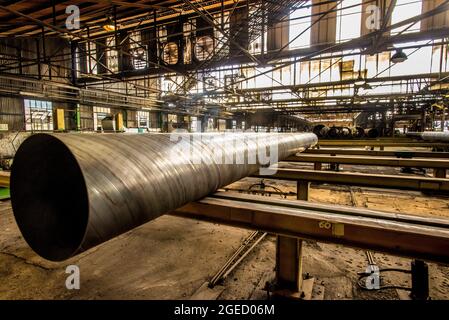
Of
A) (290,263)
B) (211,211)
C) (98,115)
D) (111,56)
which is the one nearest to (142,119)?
(98,115)

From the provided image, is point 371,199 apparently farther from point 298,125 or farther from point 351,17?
point 298,125

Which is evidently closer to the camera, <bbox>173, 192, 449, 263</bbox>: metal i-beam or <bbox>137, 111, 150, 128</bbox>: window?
<bbox>173, 192, 449, 263</bbox>: metal i-beam

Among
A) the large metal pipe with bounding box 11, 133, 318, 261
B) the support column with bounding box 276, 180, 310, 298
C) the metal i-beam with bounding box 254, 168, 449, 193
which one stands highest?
the large metal pipe with bounding box 11, 133, 318, 261

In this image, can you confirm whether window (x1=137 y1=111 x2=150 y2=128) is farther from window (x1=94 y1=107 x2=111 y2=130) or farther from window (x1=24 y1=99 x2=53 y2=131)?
window (x1=24 y1=99 x2=53 y2=131)

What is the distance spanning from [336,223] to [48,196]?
1066 mm

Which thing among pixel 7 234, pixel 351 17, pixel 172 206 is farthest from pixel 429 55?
pixel 7 234

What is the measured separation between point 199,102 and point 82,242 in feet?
45.0

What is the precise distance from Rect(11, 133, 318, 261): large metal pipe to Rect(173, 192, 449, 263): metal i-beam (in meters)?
0.25

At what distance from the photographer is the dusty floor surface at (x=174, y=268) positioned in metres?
2.51

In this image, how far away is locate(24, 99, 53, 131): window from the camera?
469 inches

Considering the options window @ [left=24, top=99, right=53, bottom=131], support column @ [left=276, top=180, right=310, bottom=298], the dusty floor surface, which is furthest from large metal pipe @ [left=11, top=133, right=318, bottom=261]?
window @ [left=24, top=99, right=53, bottom=131]

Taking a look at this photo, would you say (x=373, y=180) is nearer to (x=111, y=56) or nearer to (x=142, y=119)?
(x=111, y=56)

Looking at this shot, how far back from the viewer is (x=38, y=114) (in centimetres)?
1212

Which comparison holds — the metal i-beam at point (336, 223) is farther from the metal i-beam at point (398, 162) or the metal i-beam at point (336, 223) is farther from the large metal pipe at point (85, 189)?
the metal i-beam at point (398, 162)
